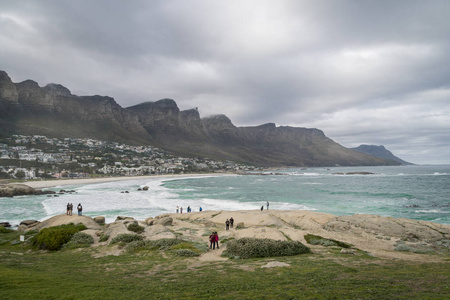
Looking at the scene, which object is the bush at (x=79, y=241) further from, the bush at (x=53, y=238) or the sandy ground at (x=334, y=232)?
the sandy ground at (x=334, y=232)

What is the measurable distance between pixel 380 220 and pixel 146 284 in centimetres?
2759

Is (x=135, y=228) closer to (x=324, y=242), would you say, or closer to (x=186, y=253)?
(x=186, y=253)

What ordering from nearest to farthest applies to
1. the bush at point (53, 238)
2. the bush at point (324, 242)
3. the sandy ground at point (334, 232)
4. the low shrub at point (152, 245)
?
the low shrub at point (152, 245) < the sandy ground at point (334, 232) < the bush at point (53, 238) < the bush at point (324, 242)

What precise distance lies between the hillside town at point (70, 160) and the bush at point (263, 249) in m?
121

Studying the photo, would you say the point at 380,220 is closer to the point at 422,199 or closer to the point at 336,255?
the point at 336,255

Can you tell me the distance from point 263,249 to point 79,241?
15191 mm

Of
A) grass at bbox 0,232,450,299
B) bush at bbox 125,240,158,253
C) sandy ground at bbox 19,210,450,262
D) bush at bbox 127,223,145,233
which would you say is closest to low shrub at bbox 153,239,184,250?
bush at bbox 125,240,158,253

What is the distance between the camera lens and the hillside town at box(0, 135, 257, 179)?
11369 cm

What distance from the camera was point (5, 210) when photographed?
42938 millimetres

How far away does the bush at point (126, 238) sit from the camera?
19609mm

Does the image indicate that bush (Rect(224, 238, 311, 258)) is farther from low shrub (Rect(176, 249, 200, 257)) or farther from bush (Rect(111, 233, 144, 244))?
bush (Rect(111, 233, 144, 244))

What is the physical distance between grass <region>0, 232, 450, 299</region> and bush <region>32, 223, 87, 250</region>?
3036 mm

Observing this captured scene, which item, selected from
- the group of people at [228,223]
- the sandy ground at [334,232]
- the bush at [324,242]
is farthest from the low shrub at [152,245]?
the bush at [324,242]

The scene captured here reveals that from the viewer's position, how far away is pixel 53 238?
1911cm
